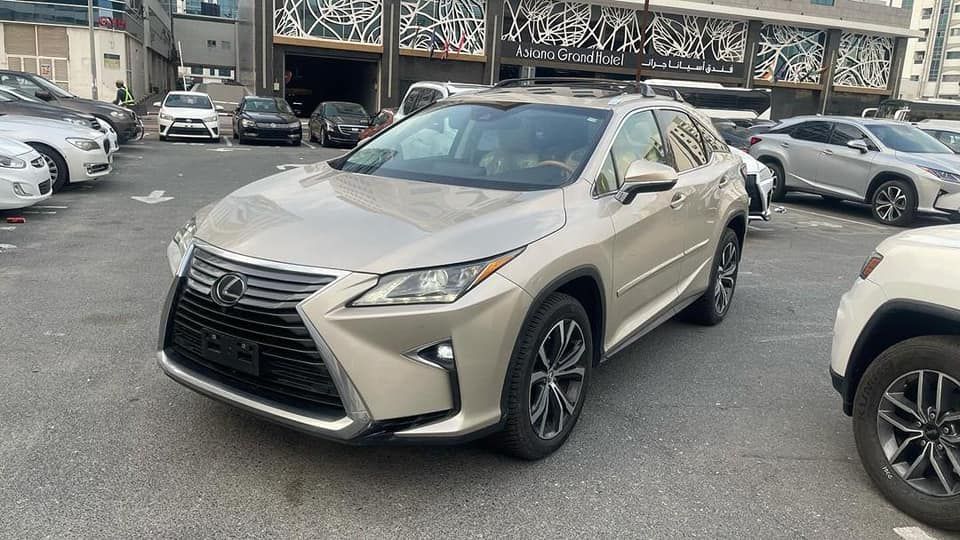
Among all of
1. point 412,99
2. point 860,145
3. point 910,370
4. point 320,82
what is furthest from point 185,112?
point 320,82

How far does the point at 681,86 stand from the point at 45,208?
21.2m

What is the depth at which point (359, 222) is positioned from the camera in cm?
319

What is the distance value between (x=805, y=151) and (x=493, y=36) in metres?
25.1

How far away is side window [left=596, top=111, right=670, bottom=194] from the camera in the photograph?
3.94 meters

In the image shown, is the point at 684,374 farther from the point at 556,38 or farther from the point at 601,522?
the point at 556,38

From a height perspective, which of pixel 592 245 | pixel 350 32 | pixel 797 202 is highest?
pixel 350 32

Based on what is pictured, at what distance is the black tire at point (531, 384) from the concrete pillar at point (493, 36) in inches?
1328

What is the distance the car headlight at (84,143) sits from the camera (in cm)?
1048

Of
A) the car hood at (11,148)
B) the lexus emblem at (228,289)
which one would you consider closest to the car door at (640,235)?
the lexus emblem at (228,289)

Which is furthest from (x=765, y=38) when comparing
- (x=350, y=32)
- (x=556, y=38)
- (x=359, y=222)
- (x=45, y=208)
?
(x=359, y=222)

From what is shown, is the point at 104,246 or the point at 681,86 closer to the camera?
the point at 104,246

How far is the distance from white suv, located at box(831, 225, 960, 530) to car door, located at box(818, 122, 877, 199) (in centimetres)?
1015

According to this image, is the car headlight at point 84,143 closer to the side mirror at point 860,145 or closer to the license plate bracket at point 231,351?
the license plate bracket at point 231,351

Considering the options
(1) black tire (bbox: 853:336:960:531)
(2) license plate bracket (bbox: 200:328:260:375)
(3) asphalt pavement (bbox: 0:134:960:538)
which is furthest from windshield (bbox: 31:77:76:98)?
(1) black tire (bbox: 853:336:960:531)
